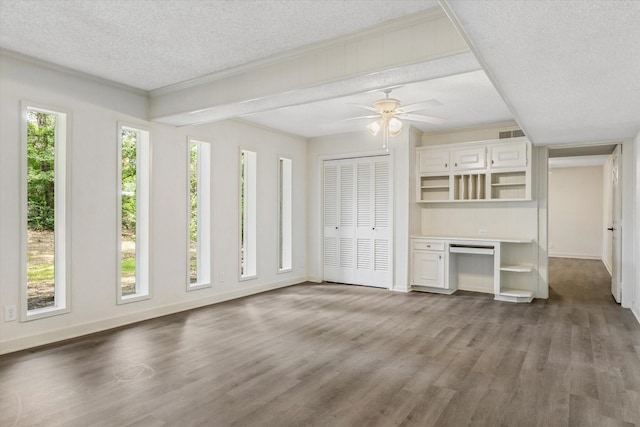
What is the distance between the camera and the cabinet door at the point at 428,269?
5941 millimetres

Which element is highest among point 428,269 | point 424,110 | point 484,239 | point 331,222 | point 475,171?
point 424,110

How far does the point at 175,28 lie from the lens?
2.97m

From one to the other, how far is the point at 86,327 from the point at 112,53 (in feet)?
Answer: 8.82

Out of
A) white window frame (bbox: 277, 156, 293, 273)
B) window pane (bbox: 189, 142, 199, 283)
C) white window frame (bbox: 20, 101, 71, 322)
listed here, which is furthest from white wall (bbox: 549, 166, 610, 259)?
white window frame (bbox: 20, 101, 71, 322)

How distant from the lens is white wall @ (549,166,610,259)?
10.4 metres

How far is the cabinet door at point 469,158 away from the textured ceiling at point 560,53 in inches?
76.1

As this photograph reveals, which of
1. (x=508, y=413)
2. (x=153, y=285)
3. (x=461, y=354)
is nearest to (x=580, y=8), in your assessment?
(x=508, y=413)

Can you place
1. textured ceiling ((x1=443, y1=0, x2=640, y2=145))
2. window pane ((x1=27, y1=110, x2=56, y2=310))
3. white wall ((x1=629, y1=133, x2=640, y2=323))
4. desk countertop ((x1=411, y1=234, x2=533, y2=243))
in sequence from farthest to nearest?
desk countertop ((x1=411, y1=234, x2=533, y2=243))
white wall ((x1=629, y1=133, x2=640, y2=323))
window pane ((x1=27, y1=110, x2=56, y2=310))
textured ceiling ((x1=443, y1=0, x2=640, y2=145))

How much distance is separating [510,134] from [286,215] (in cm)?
377

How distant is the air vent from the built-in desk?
149 cm

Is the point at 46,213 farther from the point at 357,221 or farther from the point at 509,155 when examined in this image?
the point at 509,155

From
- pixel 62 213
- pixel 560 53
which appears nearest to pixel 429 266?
pixel 560 53

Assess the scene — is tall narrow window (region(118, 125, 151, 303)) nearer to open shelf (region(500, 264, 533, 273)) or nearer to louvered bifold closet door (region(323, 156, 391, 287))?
louvered bifold closet door (region(323, 156, 391, 287))

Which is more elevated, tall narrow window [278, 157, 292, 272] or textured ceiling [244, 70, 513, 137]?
textured ceiling [244, 70, 513, 137]
